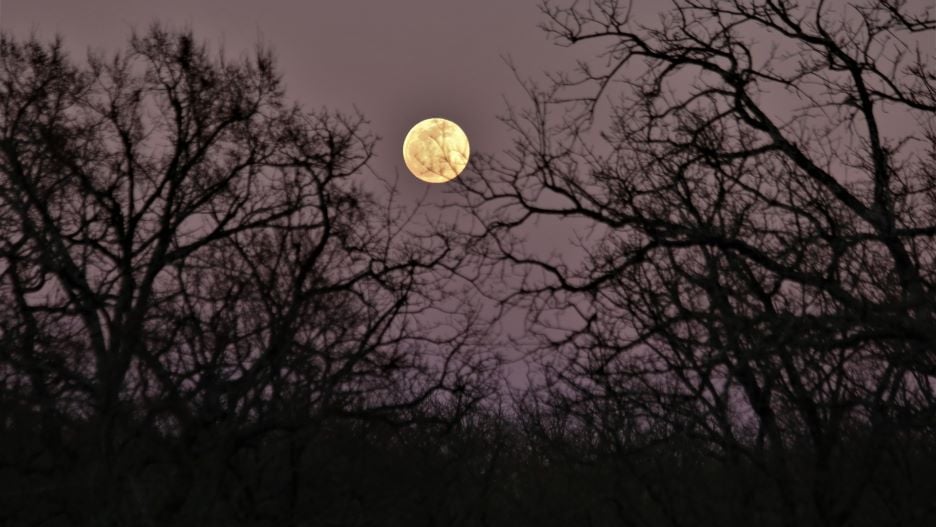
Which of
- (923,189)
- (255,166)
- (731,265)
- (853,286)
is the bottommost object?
(853,286)

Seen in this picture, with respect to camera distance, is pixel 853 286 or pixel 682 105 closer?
pixel 853 286

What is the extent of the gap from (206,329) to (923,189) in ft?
29.3

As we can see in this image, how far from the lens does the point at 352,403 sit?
18625 mm

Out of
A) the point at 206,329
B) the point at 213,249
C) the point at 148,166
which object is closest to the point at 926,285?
the point at 206,329

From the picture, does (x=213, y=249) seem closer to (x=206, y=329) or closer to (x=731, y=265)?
(x=206, y=329)

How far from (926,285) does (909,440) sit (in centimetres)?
251

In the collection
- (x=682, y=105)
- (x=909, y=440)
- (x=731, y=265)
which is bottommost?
(x=909, y=440)

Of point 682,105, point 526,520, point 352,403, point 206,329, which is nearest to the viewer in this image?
point 682,105

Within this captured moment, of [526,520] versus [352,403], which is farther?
[526,520]

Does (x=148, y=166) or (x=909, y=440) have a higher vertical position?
(x=148, y=166)

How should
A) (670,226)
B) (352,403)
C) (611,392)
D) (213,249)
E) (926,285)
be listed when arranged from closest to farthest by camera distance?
1. (926,285)
2. (670,226)
3. (611,392)
4. (352,403)
5. (213,249)

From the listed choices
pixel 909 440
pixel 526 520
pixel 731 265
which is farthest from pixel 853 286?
pixel 526 520

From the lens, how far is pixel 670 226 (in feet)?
39.9

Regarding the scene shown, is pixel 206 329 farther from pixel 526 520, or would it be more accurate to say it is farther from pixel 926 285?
pixel 526 520
